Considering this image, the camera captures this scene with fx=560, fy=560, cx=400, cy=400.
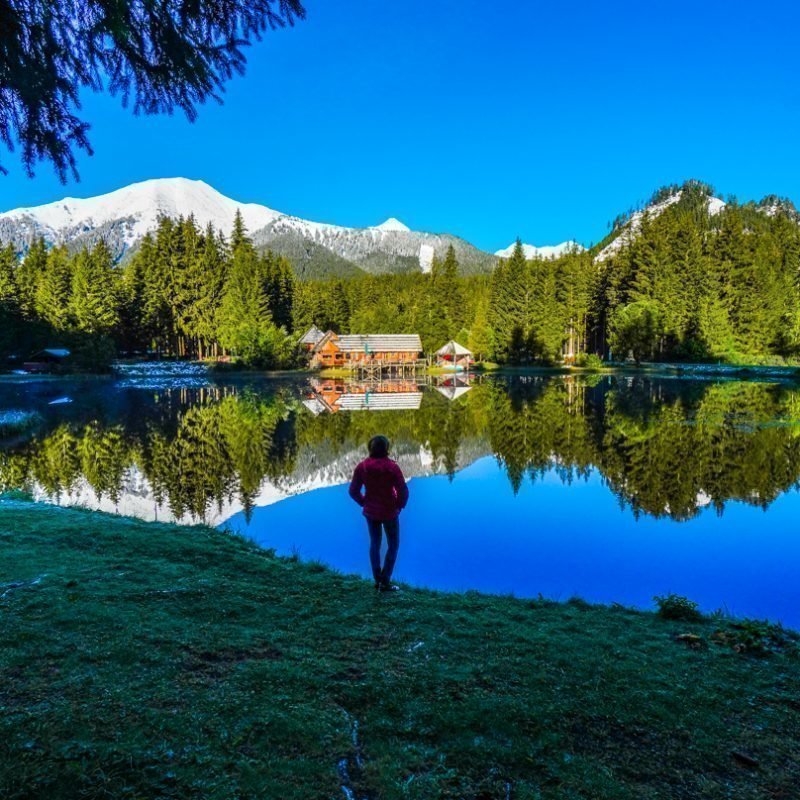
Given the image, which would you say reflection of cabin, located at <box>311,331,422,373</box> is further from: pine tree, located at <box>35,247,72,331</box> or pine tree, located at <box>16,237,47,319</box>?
pine tree, located at <box>16,237,47,319</box>

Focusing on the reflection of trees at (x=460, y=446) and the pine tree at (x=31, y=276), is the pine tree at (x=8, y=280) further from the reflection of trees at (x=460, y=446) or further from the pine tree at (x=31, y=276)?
the reflection of trees at (x=460, y=446)

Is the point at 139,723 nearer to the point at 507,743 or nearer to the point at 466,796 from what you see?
the point at 466,796

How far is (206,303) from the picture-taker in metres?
62.7

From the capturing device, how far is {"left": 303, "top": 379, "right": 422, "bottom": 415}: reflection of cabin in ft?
105

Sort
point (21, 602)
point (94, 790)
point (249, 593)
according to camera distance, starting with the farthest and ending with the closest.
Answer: point (249, 593)
point (21, 602)
point (94, 790)

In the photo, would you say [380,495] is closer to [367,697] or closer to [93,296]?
[367,697]

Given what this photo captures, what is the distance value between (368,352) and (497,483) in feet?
172

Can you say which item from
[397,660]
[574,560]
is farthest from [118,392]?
[397,660]

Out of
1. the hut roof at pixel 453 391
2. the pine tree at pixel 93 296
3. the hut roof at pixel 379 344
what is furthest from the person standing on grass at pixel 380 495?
the hut roof at pixel 379 344

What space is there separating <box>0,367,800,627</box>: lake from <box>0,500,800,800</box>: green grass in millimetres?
2772

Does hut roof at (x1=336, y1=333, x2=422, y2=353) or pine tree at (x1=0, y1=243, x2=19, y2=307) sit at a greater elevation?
pine tree at (x1=0, y1=243, x2=19, y2=307)

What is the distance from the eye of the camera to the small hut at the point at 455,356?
69.6 meters

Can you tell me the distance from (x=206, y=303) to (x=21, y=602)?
61.8 metres

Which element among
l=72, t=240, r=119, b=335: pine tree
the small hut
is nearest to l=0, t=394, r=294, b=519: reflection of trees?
l=72, t=240, r=119, b=335: pine tree
